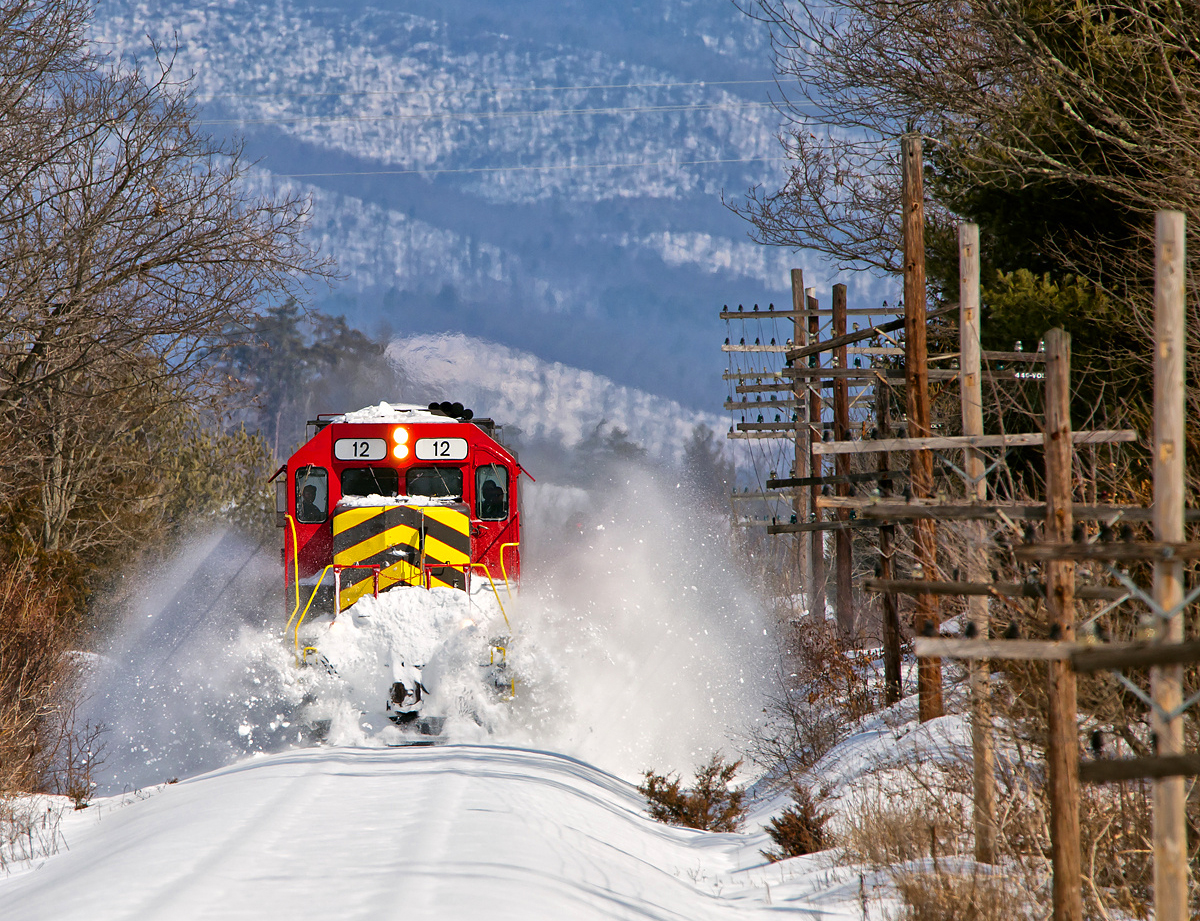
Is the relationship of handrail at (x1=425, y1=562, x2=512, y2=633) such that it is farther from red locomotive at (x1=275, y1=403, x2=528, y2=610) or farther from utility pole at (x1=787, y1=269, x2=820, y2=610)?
utility pole at (x1=787, y1=269, x2=820, y2=610)

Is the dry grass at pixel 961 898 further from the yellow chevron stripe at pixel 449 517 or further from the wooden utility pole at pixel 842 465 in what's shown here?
Answer: the wooden utility pole at pixel 842 465

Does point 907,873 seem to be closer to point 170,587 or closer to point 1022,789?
point 1022,789

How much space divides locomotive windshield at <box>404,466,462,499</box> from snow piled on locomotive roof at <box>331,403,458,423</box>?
1.95ft

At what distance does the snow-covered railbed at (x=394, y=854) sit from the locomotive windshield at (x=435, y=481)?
12.1 ft

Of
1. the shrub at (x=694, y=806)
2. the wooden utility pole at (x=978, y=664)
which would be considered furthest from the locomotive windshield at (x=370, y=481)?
the wooden utility pole at (x=978, y=664)

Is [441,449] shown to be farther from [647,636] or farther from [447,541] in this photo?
[647,636]

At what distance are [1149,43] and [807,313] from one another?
437 inches

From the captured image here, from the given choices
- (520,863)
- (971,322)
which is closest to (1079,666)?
(520,863)

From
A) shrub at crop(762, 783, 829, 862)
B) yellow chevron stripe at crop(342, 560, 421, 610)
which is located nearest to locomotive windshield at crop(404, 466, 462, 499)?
yellow chevron stripe at crop(342, 560, 421, 610)

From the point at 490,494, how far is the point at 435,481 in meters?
0.68

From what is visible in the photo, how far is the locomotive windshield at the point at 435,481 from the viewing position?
13.0 metres

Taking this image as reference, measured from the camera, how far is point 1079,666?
395 centimetres

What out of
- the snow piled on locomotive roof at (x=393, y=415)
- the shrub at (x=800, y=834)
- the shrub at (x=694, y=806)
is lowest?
the shrub at (x=694, y=806)

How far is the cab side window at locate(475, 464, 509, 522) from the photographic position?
42.6 ft
